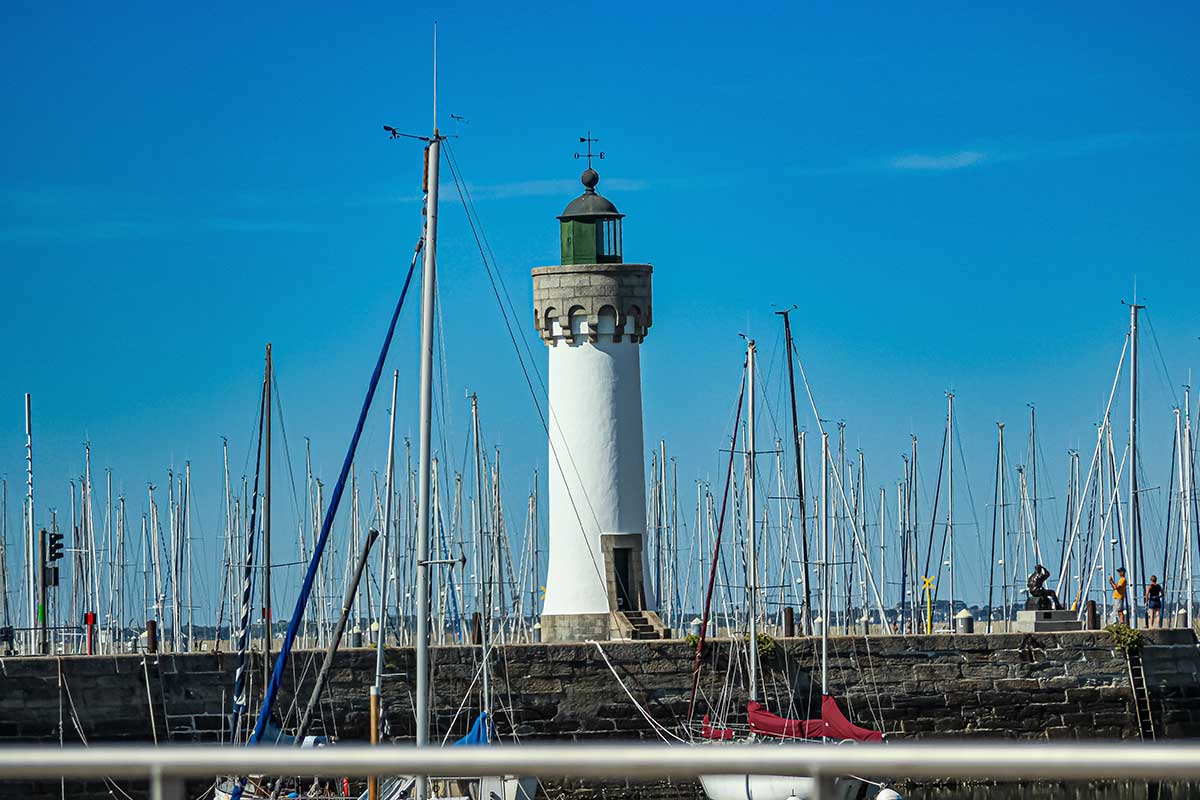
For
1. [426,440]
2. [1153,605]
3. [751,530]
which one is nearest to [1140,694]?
[1153,605]

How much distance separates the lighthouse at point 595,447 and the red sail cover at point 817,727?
5568 millimetres

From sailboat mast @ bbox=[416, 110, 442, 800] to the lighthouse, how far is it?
→ 13.5 m

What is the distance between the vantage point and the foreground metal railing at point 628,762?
3492 millimetres

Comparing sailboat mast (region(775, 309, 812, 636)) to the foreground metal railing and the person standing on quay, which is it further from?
the foreground metal railing

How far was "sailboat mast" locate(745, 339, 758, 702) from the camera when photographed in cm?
2919

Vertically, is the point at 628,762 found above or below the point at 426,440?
below

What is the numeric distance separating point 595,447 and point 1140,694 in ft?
34.4

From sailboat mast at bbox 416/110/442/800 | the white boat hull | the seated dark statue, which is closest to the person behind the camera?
the white boat hull

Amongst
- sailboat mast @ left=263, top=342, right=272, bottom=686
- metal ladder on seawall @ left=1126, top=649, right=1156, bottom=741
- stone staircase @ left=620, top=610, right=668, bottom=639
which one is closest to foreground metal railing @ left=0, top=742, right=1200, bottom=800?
sailboat mast @ left=263, top=342, right=272, bottom=686

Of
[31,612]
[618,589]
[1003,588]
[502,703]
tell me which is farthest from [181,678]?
[1003,588]

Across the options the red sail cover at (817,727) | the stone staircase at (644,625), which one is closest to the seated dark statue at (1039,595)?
the stone staircase at (644,625)

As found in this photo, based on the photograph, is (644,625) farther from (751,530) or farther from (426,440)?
(426,440)

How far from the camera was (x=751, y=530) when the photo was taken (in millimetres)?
30203

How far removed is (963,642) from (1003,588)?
1452 centimetres
